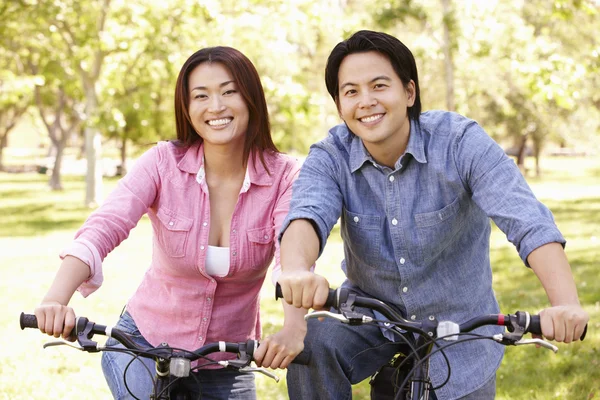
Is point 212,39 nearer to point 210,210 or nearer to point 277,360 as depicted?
point 210,210

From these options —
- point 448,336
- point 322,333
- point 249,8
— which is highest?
point 249,8

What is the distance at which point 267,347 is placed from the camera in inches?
119

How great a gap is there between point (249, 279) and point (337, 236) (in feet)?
46.1

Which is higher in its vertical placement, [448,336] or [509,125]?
[448,336]

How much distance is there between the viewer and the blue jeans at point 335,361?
334cm

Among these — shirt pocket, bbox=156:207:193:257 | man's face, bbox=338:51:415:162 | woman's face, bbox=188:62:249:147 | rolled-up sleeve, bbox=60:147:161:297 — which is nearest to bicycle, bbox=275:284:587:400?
man's face, bbox=338:51:415:162

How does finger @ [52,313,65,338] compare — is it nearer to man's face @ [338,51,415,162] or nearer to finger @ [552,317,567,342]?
man's face @ [338,51,415,162]

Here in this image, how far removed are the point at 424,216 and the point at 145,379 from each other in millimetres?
1346

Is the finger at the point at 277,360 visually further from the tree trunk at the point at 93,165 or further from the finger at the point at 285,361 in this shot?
the tree trunk at the point at 93,165

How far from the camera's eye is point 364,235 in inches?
137

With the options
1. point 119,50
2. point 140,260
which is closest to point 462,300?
point 140,260

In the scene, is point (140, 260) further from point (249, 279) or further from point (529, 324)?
point (529, 324)

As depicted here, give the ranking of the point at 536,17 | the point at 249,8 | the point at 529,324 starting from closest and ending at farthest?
the point at 529,324, the point at 249,8, the point at 536,17

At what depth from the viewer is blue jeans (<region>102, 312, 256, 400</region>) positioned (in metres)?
3.54
